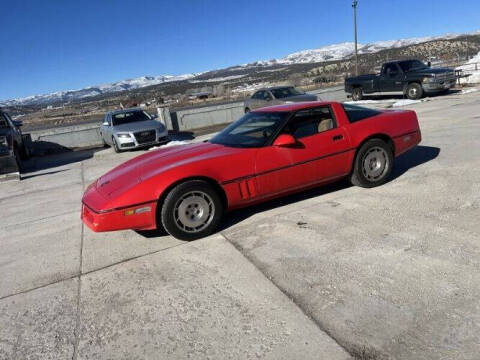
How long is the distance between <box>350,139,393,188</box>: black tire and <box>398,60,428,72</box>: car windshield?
14574 mm

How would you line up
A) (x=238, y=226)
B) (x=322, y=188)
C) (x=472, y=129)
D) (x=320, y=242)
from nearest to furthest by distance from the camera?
1. (x=320, y=242)
2. (x=238, y=226)
3. (x=322, y=188)
4. (x=472, y=129)

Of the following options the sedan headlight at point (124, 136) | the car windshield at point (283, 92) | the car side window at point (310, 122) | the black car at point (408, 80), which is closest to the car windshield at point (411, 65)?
the black car at point (408, 80)

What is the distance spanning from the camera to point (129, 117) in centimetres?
1367

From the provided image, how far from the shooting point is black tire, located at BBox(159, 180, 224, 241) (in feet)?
12.8

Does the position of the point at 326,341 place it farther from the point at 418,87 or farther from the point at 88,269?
the point at 418,87

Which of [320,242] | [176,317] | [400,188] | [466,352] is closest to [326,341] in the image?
[466,352]

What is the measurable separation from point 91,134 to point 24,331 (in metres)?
14.8

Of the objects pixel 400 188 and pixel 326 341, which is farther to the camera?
pixel 400 188

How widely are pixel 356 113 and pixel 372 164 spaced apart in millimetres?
715

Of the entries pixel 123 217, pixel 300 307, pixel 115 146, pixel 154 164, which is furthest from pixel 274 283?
pixel 115 146

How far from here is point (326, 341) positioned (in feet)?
7.66

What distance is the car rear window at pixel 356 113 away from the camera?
5.05 metres

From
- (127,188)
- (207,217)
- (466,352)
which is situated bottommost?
(466,352)

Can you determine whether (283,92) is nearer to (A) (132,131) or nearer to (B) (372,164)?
(A) (132,131)
